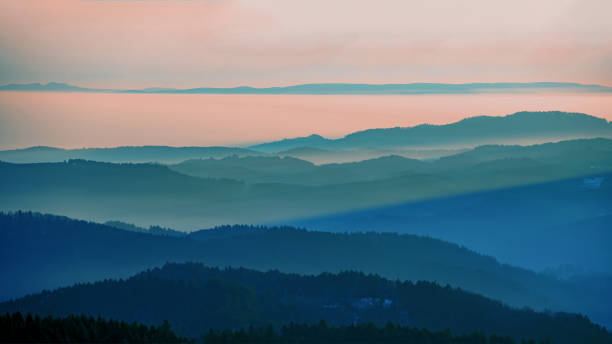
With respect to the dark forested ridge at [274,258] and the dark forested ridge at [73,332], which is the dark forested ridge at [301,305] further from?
the dark forested ridge at [274,258]

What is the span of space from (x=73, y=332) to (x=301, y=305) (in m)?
43.6

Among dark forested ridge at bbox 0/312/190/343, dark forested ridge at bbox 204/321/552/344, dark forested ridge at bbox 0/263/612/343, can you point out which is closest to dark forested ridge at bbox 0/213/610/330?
dark forested ridge at bbox 0/263/612/343

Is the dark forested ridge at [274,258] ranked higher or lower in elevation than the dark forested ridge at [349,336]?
higher

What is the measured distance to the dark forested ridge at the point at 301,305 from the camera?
93500mm

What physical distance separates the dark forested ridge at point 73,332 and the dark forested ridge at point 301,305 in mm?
28781

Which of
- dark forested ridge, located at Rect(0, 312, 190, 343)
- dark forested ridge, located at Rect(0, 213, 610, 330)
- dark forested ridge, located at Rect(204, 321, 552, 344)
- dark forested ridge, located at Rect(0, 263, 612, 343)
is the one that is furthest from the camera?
dark forested ridge, located at Rect(0, 213, 610, 330)

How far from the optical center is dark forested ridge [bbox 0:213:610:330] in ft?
528

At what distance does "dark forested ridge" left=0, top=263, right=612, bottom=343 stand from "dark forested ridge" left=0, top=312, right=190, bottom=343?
28.8m

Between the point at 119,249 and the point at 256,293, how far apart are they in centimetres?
8319

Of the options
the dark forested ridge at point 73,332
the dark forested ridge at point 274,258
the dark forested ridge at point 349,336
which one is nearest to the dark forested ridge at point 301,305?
the dark forested ridge at point 349,336

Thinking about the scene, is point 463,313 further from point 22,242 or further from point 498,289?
point 22,242

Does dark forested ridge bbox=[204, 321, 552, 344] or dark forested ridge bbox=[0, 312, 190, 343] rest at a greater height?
dark forested ridge bbox=[0, 312, 190, 343]

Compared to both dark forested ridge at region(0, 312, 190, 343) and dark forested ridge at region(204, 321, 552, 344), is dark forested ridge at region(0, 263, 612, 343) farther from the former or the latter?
dark forested ridge at region(0, 312, 190, 343)

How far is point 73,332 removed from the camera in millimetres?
57125
